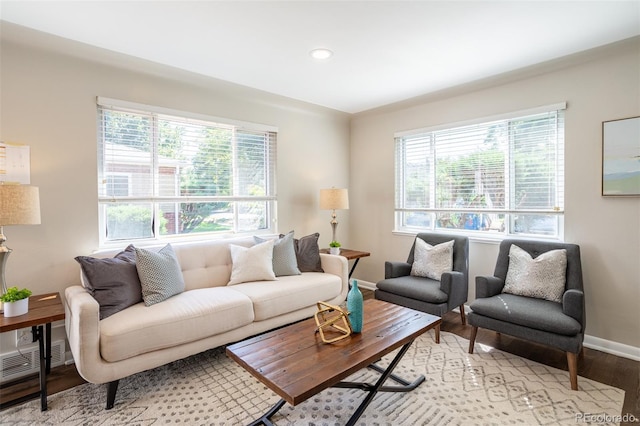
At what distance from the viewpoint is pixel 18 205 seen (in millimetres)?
2072

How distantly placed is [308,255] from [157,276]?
1516 mm

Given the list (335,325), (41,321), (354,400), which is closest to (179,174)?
(41,321)

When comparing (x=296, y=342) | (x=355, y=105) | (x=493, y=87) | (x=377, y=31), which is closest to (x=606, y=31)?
(x=493, y=87)

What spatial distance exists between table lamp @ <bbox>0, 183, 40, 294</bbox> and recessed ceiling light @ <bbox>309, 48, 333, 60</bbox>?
A: 226 centimetres

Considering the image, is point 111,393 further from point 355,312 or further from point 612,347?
point 612,347

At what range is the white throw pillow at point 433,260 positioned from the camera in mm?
3367

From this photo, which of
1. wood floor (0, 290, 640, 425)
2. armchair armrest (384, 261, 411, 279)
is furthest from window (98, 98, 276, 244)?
armchair armrest (384, 261, 411, 279)

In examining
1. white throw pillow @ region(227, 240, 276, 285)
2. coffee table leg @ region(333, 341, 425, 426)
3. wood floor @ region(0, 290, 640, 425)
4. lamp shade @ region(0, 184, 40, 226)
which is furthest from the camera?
white throw pillow @ region(227, 240, 276, 285)

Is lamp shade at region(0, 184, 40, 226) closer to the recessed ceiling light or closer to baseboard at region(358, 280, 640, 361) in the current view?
the recessed ceiling light

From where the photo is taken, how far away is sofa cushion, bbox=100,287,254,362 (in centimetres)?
202

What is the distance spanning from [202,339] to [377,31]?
2.59 m

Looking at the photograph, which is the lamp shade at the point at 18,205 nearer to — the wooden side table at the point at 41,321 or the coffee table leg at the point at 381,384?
the wooden side table at the point at 41,321

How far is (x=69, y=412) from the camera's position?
2.00 meters

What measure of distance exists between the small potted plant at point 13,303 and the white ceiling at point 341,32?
1.80 meters
